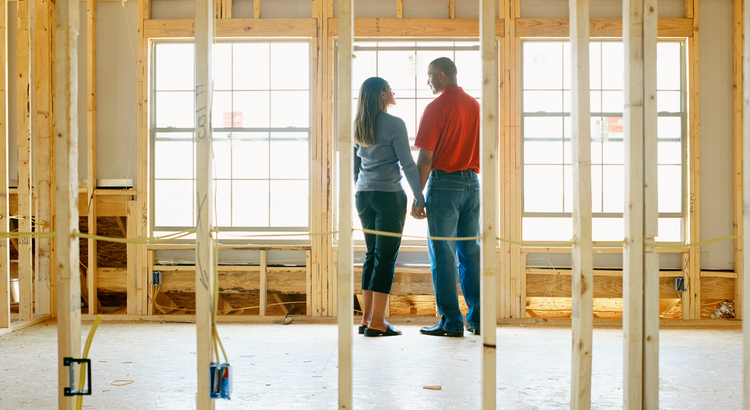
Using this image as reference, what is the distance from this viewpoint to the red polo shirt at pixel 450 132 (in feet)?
9.68

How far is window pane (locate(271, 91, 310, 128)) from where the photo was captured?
3830 millimetres

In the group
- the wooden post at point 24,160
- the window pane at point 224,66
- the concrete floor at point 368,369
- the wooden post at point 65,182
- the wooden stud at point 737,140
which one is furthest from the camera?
the window pane at point 224,66

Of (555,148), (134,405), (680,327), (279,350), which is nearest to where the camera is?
(134,405)

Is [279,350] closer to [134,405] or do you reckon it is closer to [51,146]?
[134,405]

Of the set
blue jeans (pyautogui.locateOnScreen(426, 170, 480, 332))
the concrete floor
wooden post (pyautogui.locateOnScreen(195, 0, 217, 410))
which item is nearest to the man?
blue jeans (pyautogui.locateOnScreen(426, 170, 480, 332))

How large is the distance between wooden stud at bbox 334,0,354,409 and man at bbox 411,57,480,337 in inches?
51.9

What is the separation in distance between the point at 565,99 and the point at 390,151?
1.74 metres

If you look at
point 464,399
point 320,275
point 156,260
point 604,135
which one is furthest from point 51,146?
point 604,135

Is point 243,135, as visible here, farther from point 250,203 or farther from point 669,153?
point 669,153

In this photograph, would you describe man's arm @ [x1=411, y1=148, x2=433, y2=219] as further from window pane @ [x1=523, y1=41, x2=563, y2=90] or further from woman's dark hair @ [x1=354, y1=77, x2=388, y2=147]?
window pane @ [x1=523, y1=41, x2=563, y2=90]

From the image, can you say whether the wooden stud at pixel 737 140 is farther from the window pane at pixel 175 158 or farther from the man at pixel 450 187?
the window pane at pixel 175 158

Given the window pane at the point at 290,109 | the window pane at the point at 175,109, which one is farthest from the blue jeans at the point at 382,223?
the window pane at the point at 175,109

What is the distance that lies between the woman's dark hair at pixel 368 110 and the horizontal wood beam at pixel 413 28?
987mm

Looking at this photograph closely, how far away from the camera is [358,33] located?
144 inches
